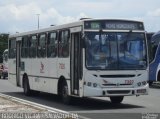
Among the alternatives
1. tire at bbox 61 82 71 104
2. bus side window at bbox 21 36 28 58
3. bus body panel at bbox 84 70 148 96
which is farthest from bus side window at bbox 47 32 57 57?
Answer: bus side window at bbox 21 36 28 58

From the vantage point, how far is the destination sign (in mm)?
17422

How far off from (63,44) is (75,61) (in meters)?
1.39

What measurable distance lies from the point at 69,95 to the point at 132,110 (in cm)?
287

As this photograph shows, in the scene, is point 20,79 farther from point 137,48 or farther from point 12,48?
point 137,48

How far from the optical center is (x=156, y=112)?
15.8 meters

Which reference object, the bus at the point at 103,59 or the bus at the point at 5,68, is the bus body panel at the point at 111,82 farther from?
the bus at the point at 5,68

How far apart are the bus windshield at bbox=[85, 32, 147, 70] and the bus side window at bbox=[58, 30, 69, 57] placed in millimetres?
1827

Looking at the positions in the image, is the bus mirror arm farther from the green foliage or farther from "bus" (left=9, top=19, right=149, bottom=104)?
the green foliage

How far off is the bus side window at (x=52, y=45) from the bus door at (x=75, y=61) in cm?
204

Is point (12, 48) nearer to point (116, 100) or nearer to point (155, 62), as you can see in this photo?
point (155, 62)

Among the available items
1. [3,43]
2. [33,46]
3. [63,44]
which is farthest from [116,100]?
[3,43]

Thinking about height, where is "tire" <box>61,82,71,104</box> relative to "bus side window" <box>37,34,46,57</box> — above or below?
below

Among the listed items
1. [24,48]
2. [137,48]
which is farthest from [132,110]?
[24,48]

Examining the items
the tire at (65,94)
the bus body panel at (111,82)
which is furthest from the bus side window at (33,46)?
the bus body panel at (111,82)
